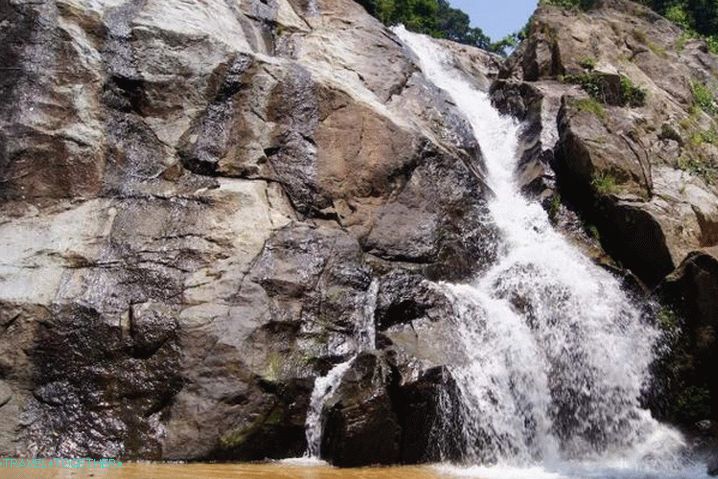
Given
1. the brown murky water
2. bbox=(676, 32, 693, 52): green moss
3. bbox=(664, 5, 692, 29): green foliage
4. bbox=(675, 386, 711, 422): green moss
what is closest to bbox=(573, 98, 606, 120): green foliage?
bbox=(675, 386, 711, 422): green moss

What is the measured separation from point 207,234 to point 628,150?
387 inches

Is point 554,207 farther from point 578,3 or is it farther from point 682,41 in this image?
Result: point 578,3

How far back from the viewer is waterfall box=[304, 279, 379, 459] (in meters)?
9.33

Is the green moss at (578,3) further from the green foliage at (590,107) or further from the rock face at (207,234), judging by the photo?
the rock face at (207,234)

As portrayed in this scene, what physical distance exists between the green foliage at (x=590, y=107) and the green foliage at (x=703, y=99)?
208 inches

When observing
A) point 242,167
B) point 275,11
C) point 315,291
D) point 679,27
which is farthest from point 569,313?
point 679,27

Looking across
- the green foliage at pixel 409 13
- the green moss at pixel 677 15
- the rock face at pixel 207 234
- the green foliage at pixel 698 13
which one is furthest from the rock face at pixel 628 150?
the green foliage at pixel 409 13

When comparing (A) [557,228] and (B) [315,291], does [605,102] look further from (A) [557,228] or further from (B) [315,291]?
(B) [315,291]

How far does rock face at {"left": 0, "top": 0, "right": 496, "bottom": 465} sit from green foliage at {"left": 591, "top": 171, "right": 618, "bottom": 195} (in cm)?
243

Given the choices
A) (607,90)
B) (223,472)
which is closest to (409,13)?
(607,90)

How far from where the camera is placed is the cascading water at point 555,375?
9516mm

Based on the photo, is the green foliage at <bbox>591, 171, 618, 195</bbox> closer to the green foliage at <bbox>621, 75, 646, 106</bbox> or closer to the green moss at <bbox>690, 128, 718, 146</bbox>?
the green moss at <bbox>690, 128, 718, 146</bbox>

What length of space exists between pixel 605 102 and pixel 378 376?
1197 centimetres

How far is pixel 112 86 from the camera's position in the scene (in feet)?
41.7
